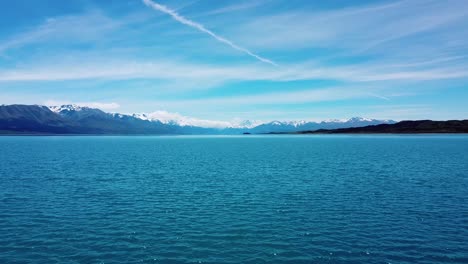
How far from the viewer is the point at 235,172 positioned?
257 feet

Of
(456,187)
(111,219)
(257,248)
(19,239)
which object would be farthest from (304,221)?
(456,187)

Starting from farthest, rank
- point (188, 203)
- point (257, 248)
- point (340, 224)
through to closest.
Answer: point (188, 203) < point (340, 224) < point (257, 248)

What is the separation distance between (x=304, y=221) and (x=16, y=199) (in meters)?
39.3

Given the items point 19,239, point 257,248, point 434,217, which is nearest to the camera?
point 257,248

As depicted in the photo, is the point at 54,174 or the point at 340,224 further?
the point at 54,174

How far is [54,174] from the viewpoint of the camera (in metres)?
74.9

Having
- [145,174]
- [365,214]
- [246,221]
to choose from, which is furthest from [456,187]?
[145,174]

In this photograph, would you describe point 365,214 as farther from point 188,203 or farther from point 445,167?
point 445,167

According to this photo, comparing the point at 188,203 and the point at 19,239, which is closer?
the point at 19,239

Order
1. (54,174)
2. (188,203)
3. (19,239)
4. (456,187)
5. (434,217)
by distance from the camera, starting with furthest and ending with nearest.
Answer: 1. (54,174)
2. (456,187)
3. (188,203)
4. (434,217)
5. (19,239)

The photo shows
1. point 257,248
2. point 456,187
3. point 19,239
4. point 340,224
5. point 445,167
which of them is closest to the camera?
point 257,248

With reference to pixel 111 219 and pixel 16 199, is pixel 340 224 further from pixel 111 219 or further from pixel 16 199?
pixel 16 199

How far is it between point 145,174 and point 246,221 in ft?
141

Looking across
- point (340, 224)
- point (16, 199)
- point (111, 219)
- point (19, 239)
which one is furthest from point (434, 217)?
point (16, 199)
